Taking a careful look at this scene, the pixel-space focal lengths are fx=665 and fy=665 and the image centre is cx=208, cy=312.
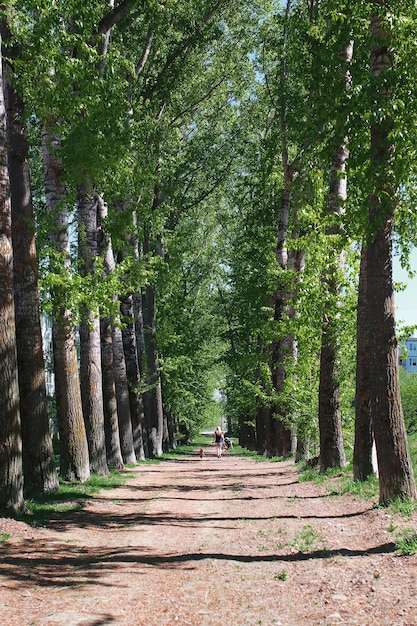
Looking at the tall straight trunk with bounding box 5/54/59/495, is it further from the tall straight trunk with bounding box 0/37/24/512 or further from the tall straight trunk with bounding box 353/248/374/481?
the tall straight trunk with bounding box 353/248/374/481

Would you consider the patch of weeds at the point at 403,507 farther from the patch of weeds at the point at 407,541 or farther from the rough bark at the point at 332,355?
the rough bark at the point at 332,355

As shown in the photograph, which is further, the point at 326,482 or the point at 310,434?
the point at 310,434

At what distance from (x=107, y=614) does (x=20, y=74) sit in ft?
32.5

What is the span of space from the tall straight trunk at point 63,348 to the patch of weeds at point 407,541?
8504mm

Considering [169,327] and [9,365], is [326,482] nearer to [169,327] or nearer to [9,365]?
[9,365]

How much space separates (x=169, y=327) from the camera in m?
35.4

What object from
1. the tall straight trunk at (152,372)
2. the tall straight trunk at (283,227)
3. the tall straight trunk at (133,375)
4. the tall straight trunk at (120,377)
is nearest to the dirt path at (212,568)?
the tall straight trunk at (120,377)

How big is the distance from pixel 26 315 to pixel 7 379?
106 inches

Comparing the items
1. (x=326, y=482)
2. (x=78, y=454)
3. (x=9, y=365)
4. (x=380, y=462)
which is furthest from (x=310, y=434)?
(x=9, y=365)

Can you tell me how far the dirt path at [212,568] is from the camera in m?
5.89

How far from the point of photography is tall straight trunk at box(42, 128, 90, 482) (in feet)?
48.2

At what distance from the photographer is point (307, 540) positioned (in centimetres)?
907

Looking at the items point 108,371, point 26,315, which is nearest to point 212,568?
point 26,315

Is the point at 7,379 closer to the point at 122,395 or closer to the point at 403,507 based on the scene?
the point at 403,507
